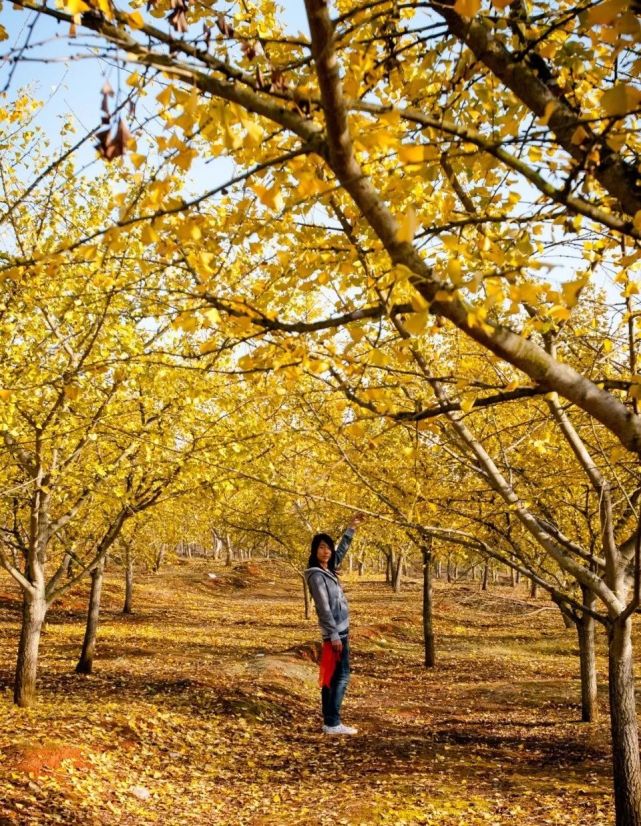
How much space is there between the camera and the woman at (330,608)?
6.14 meters

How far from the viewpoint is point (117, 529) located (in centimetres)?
855

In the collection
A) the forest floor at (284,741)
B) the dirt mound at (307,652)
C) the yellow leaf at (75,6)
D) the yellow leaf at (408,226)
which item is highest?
the yellow leaf at (75,6)

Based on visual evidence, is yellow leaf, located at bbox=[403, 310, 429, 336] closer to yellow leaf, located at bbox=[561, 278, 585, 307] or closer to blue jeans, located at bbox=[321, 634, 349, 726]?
yellow leaf, located at bbox=[561, 278, 585, 307]

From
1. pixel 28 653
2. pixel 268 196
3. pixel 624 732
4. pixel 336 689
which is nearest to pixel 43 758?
pixel 28 653

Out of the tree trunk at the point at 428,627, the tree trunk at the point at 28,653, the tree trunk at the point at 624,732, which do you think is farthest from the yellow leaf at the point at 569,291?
the tree trunk at the point at 428,627

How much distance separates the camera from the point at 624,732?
16.6ft

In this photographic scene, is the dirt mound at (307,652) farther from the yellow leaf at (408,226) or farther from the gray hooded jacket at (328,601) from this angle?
the yellow leaf at (408,226)

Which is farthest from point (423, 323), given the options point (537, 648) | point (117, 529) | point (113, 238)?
point (537, 648)

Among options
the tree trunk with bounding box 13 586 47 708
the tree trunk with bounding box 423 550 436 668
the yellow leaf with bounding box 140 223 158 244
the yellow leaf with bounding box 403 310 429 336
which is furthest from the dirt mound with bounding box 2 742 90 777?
Answer: the tree trunk with bounding box 423 550 436 668

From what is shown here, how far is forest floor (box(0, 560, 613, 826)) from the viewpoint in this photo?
560cm

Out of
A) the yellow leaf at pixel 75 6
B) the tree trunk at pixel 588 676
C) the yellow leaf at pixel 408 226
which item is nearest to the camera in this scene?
the yellow leaf at pixel 75 6

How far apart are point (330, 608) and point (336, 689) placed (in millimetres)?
1257

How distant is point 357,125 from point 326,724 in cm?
680

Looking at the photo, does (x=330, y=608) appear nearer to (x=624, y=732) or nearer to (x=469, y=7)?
(x=624, y=732)
